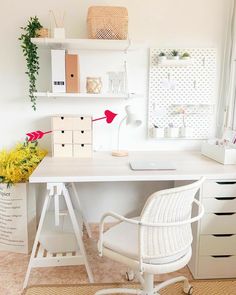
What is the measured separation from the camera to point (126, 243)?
155 cm

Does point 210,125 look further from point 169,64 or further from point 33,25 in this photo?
point 33,25

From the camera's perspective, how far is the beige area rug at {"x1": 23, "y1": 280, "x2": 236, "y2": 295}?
6.13 feet

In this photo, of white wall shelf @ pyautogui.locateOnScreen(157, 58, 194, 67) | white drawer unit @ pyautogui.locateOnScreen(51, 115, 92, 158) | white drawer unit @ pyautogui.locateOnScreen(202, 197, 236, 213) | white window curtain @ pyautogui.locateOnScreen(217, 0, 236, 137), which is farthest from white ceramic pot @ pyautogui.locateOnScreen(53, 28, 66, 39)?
white drawer unit @ pyautogui.locateOnScreen(202, 197, 236, 213)

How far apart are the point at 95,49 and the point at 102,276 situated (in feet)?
5.85

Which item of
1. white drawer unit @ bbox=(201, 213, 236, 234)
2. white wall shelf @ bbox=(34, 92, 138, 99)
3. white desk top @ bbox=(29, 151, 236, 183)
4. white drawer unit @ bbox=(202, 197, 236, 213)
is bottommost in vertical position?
white drawer unit @ bbox=(201, 213, 236, 234)

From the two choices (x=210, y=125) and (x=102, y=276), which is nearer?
(x=102, y=276)

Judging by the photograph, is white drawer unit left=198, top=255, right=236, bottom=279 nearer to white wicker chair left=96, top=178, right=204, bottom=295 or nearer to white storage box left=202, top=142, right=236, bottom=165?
white wicker chair left=96, top=178, right=204, bottom=295

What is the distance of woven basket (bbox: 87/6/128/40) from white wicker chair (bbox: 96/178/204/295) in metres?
1.31

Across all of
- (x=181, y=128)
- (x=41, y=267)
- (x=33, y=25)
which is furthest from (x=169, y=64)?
(x=41, y=267)

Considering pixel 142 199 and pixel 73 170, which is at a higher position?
pixel 73 170

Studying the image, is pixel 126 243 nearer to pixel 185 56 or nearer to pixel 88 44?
pixel 88 44

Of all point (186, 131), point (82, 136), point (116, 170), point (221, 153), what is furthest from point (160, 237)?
point (186, 131)

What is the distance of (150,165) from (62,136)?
73cm

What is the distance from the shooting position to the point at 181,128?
8.35 ft
